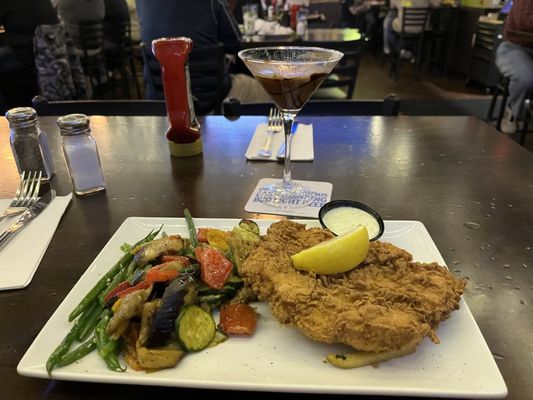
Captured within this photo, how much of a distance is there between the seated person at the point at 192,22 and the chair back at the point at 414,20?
5.45 meters

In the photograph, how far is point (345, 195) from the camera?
1606 mm

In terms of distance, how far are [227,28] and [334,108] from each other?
210cm

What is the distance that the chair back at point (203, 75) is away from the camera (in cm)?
370

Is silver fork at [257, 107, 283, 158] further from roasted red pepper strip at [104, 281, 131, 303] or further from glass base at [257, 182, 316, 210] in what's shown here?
roasted red pepper strip at [104, 281, 131, 303]

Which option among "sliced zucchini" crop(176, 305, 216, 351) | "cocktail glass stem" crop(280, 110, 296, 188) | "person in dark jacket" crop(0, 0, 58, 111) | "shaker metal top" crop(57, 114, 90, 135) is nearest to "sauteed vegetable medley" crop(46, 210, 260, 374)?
"sliced zucchini" crop(176, 305, 216, 351)

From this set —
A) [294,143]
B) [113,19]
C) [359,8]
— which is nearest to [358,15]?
[359,8]

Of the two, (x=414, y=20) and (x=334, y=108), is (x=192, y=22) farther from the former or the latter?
(x=414, y=20)

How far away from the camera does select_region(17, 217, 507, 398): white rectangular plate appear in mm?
787

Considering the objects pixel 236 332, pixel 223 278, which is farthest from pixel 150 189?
pixel 236 332

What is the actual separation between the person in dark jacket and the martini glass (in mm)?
4288

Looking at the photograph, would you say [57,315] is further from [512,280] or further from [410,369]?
[512,280]

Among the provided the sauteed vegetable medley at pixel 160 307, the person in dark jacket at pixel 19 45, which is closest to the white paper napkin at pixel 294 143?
the sauteed vegetable medley at pixel 160 307

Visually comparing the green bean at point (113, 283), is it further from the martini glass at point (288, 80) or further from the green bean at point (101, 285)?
the martini glass at point (288, 80)

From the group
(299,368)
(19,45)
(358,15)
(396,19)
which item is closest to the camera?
(299,368)
